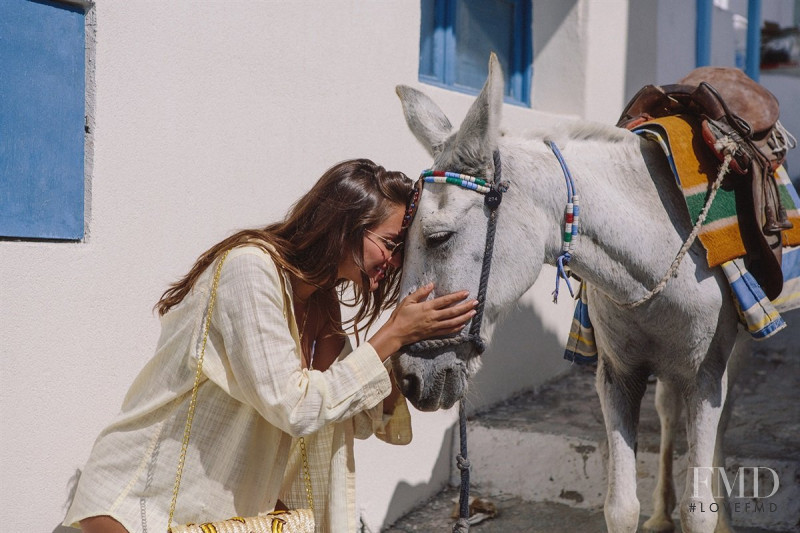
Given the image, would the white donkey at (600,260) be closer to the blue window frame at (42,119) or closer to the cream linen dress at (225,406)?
the cream linen dress at (225,406)

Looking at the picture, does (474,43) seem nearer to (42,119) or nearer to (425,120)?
(425,120)

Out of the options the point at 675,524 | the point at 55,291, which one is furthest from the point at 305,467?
the point at 675,524

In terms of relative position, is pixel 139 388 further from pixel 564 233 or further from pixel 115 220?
pixel 564 233

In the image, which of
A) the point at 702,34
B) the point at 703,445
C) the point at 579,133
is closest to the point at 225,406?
the point at 579,133

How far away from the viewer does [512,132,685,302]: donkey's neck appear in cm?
216

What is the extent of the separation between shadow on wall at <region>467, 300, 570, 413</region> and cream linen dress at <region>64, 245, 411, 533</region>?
216 centimetres

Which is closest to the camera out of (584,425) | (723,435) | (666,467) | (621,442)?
(621,442)

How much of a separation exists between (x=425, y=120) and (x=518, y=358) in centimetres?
244

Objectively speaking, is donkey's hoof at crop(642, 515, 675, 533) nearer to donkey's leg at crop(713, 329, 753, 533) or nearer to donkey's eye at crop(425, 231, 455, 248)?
donkey's leg at crop(713, 329, 753, 533)

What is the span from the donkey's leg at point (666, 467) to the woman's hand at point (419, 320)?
1679mm

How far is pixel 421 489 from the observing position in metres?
3.75

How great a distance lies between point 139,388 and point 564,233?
1.17 meters

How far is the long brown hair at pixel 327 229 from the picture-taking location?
193cm

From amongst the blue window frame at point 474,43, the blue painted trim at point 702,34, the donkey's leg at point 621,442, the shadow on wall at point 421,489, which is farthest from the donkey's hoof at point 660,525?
the blue painted trim at point 702,34
